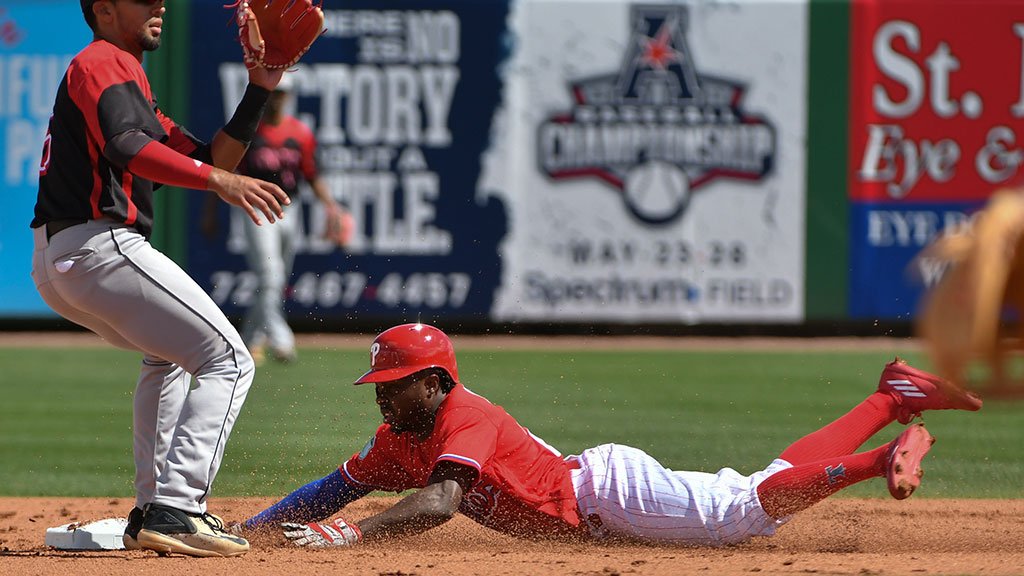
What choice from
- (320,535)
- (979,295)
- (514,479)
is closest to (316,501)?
(320,535)

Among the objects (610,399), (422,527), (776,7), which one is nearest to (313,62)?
(776,7)

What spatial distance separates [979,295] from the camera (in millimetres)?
3000

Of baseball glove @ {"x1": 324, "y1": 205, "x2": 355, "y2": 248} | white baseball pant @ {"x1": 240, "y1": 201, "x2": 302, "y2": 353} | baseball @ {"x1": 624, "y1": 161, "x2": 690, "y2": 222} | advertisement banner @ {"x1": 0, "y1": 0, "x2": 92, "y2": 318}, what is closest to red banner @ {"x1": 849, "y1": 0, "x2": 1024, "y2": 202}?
baseball @ {"x1": 624, "y1": 161, "x2": 690, "y2": 222}

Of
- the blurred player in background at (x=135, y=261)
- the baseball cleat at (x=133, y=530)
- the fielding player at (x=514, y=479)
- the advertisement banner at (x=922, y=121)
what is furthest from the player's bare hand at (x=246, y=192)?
the advertisement banner at (x=922, y=121)

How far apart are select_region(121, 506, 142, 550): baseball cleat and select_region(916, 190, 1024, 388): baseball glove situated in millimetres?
2672

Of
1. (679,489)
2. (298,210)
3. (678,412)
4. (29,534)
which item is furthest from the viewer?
(298,210)

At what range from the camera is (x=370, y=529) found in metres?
4.54

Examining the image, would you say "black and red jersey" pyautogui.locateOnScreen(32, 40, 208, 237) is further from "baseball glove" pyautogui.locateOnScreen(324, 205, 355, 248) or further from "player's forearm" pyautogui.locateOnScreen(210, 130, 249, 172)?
"baseball glove" pyautogui.locateOnScreen(324, 205, 355, 248)

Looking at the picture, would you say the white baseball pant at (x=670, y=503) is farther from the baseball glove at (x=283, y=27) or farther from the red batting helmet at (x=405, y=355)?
the baseball glove at (x=283, y=27)

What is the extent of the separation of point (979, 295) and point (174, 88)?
11553 mm

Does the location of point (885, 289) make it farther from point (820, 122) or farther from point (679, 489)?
point (679, 489)

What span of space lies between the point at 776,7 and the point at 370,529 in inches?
404

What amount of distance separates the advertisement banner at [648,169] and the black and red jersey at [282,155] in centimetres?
253

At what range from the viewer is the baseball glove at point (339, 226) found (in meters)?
12.4
